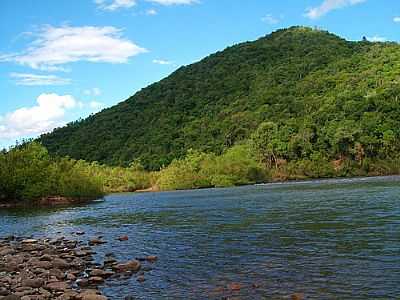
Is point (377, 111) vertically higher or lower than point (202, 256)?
higher

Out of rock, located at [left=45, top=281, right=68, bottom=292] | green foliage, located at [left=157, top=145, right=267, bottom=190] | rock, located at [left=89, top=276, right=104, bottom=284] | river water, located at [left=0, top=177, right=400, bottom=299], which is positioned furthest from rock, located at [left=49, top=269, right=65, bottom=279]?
green foliage, located at [left=157, top=145, right=267, bottom=190]

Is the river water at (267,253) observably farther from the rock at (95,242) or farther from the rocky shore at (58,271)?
the rocky shore at (58,271)

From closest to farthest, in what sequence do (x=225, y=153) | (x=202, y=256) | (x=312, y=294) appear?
(x=312, y=294)
(x=202, y=256)
(x=225, y=153)

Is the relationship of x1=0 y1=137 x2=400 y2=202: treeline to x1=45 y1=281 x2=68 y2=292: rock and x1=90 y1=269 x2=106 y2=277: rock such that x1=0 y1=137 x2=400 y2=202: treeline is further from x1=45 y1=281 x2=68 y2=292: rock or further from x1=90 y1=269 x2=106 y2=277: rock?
x1=45 y1=281 x2=68 y2=292: rock

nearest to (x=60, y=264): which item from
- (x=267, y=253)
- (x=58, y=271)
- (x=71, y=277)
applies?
(x=58, y=271)

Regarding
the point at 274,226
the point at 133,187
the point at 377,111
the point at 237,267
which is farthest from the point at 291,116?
the point at 237,267

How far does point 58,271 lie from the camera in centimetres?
2214

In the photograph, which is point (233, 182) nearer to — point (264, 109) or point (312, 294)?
point (264, 109)

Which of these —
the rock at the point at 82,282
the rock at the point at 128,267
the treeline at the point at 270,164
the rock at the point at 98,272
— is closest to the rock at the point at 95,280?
the rock at the point at 82,282

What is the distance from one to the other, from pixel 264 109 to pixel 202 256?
16856 centimetres

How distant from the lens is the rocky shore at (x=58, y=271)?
17.8 metres

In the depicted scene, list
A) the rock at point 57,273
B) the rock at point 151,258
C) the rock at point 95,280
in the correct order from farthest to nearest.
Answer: the rock at point 151,258
the rock at point 57,273
the rock at point 95,280

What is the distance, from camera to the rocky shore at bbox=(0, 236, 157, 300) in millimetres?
17806

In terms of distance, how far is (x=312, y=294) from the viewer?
1655 cm
